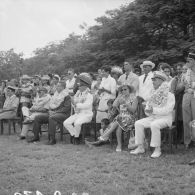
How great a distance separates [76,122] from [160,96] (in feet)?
7.95

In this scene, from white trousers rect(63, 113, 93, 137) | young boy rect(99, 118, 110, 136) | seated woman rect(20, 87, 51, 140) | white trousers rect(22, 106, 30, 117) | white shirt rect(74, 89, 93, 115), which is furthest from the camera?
white trousers rect(22, 106, 30, 117)

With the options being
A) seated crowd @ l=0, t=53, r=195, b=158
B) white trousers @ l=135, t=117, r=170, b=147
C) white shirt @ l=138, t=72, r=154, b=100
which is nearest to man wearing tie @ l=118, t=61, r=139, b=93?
seated crowd @ l=0, t=53, r=195, b=158

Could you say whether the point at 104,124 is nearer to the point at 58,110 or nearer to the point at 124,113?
the point at 124,113

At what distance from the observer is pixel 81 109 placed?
9484 mm

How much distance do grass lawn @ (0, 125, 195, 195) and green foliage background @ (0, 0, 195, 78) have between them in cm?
717

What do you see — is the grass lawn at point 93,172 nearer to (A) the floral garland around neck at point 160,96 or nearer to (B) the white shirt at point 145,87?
(A) the floral garland around neck at point 160,96

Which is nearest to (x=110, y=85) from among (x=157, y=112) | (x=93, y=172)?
(x=157, y=112)

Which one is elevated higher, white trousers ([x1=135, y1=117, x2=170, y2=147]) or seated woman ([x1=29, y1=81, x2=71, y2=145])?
seated woman ([x1=29, y1=81, x2=71, y2=145])

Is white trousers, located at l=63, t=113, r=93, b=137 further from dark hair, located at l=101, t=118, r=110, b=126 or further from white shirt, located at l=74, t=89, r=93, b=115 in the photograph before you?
dark hair, located at l=101, t=118, r=110, b=126

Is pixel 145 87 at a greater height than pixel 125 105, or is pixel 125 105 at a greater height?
pixel 145 87

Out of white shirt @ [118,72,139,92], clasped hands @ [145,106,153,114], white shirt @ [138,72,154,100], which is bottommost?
clasped hands @ [145,106,153,114]

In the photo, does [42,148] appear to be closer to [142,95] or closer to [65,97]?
[65,97]

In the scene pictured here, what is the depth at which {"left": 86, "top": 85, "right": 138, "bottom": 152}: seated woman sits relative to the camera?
8.19 meters

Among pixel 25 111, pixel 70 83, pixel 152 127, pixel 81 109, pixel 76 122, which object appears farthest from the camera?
pixel 70 83
